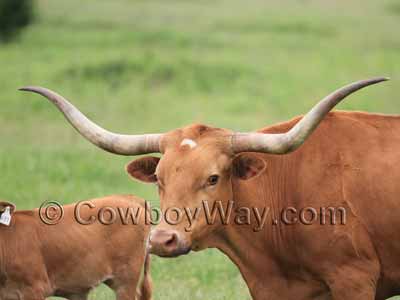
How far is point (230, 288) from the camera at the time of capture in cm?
1120

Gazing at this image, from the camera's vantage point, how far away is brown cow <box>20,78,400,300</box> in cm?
766

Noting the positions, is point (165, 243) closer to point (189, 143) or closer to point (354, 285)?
point (189, 143)

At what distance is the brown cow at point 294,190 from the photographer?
25.1 ft

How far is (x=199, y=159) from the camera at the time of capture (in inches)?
302

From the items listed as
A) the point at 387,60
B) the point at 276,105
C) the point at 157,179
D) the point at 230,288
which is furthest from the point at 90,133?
the point at 387,60

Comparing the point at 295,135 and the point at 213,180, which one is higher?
the point at 295,135

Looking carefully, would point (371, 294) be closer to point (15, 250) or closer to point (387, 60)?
point (15, 250)

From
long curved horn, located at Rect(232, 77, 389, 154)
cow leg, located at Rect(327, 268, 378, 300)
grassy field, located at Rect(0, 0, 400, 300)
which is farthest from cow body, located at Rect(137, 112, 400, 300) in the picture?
grassy field, located at Rect(0, 0, 400, 300)

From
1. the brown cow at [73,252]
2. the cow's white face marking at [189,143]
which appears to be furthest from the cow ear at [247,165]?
the brown cow at [73,252]

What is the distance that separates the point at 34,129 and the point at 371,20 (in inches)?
769

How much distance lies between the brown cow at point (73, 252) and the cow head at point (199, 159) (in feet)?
6.24

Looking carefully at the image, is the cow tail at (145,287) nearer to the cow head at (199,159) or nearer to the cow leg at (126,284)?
the cow leg at (126,284)

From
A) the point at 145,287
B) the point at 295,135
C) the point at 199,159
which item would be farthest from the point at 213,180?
the point at 145,287

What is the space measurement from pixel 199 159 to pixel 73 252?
2.67 m
